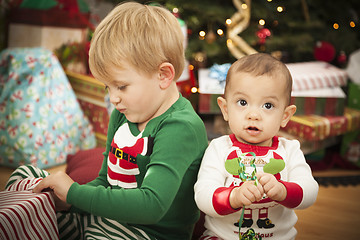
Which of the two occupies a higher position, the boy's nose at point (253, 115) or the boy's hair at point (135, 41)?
the boy's hair at point (135, 41)

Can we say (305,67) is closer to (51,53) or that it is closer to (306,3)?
(306,3)

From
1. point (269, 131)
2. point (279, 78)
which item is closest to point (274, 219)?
point (269, 131)

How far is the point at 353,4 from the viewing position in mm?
2719

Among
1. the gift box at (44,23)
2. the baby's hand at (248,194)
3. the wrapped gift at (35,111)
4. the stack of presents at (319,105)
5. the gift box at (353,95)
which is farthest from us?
the gift box at (353,95)

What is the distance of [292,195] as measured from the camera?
833 mm

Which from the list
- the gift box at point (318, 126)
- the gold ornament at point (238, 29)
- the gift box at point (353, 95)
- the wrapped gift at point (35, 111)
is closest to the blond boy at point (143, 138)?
the wrapped gift at point (35, 111)

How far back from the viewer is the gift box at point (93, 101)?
223cm

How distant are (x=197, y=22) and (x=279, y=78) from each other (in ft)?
5.18

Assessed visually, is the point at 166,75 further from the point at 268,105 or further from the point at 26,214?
the point at 26,214

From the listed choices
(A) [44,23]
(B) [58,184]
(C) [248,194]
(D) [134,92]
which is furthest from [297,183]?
(A) [44,23]

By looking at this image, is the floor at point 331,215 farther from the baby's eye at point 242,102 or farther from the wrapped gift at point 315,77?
the baby's eye at point 242,102

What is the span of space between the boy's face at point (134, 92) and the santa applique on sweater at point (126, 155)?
0.05 meters

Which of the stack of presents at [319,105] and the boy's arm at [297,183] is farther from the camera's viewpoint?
the stack of presents at [319,105]

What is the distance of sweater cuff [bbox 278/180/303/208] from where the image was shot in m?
0.83
